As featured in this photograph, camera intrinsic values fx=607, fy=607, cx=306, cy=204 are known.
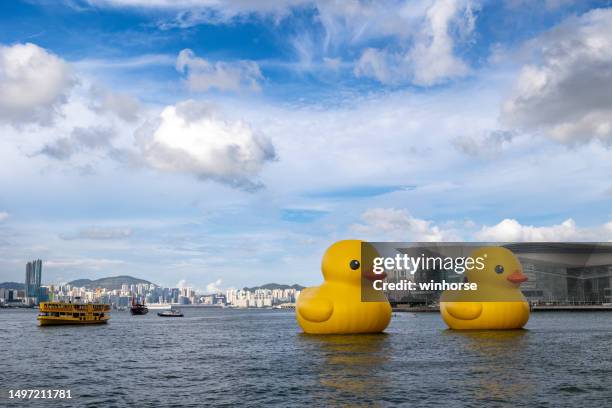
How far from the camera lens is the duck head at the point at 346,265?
37906mm

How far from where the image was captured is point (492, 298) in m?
40.8

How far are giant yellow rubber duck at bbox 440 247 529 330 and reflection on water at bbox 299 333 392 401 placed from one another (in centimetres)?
571

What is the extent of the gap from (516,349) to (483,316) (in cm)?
576

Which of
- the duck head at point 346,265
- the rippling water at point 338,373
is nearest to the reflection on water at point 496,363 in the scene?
the rippling water at point 338,373

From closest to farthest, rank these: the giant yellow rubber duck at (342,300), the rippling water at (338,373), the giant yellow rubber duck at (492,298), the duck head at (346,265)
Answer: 1. the rippling water at (338,373)
2. the giant yellow rubber duck at (342,300)
3. the duck head at (346,265)
4. the giant yellow rubber duck at (492,298)

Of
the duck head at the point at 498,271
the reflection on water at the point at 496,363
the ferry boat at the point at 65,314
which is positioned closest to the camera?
the reflection on water at the point at 496,363

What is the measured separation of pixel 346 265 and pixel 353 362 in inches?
376

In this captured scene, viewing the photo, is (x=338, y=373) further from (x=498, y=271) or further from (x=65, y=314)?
(x=65, y=314)

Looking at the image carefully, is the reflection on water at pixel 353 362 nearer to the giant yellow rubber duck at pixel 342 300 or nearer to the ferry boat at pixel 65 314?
the giant yellow rubber duck at pixel 342 300

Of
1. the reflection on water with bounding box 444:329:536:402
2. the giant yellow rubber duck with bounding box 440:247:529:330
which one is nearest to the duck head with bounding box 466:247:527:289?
the giant yellow rubber duck with bounding box 440:247:529:330

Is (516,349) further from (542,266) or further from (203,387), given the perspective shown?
(542,266)

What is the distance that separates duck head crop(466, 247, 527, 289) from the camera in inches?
1620

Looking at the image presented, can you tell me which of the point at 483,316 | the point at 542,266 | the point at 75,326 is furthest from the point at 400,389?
the point at 542,266

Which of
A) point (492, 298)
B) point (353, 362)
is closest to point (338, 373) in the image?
point (353, 362)
